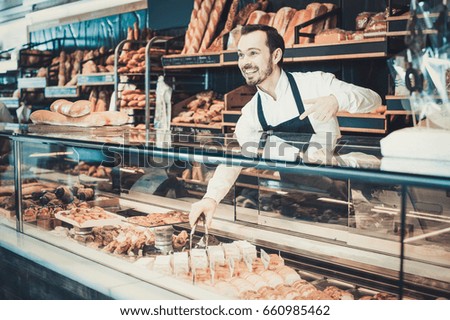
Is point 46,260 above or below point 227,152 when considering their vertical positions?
below

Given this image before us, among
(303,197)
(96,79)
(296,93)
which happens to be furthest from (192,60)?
(303,197)

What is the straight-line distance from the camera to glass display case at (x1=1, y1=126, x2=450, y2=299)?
1.45 meters

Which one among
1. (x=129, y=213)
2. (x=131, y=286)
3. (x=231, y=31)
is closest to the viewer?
(x=131, y=286)

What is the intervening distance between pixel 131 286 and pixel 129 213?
806 mm

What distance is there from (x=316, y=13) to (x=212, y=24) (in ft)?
2.81

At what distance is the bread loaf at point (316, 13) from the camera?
10.3 feet

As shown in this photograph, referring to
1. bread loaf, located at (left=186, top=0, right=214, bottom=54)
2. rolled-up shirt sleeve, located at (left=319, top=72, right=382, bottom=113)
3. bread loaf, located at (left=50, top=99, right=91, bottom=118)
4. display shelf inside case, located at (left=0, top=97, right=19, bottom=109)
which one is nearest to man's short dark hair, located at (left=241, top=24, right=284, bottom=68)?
rolled-up shirt sleeve, located at (left=319, top=72, right=382, bottom=113)

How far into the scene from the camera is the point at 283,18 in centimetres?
337

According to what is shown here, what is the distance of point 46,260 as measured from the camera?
2.01 metres

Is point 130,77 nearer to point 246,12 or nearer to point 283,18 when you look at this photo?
point 246,12

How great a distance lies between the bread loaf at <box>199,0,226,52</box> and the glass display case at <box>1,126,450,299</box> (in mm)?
1348

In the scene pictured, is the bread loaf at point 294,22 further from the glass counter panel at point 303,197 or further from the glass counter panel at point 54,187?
the glass counter panel at point 54,187

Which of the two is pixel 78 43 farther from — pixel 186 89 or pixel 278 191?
pixel 278 191

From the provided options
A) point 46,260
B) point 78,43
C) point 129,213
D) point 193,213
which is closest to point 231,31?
point 129,213
